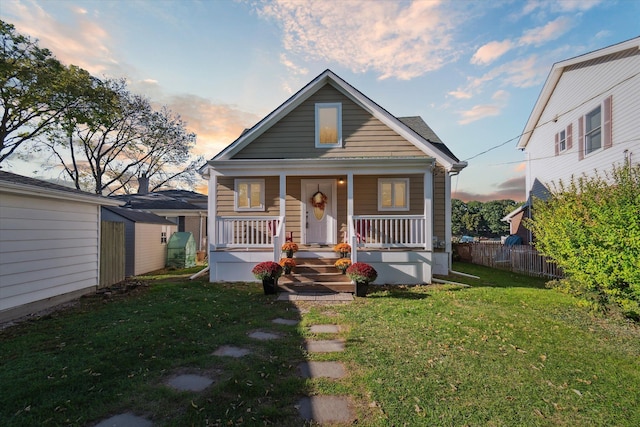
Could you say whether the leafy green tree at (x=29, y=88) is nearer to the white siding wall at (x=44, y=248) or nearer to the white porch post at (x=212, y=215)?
the white siding wall at (x=44, y=248)

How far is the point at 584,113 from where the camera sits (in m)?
11.4

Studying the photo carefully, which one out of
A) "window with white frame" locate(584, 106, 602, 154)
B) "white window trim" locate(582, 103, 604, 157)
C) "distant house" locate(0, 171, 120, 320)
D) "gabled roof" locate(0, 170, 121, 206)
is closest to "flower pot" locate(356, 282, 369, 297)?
"distant house" locate(0, 171, 120, 320)

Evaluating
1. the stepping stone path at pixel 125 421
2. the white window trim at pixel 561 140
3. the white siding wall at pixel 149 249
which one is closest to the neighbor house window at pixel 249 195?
the white siding wall at pixel 149 249

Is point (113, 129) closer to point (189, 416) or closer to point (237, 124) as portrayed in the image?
point (237, 124)

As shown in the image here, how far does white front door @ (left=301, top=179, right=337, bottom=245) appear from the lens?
10680 millimetres

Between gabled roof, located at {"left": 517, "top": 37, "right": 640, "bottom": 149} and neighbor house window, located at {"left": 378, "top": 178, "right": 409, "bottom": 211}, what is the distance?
7882 mm

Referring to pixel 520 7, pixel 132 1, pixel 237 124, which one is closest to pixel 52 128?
pixel 237 124

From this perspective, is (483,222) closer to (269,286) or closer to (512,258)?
(512,258)

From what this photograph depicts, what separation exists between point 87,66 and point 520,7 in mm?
21880

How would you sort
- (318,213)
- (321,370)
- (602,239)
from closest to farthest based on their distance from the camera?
1. (321,370)
2. (602,239)
3. (318,213)

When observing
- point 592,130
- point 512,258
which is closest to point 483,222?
point 512,258

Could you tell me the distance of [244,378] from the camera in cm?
321

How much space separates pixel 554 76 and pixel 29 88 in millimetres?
25744

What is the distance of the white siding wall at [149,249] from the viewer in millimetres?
11617
